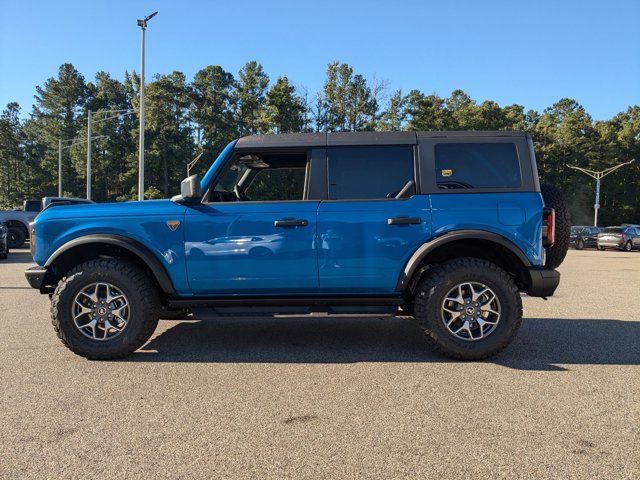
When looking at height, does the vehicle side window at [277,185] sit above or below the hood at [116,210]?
above

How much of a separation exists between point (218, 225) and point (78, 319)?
1581 mm

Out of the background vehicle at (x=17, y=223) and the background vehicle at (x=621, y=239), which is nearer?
the background vehicle at (x=17, y=223)

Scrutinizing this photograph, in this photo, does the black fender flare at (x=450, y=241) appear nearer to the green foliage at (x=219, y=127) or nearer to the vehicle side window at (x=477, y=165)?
the vehicle side window at (x=477, y=165)

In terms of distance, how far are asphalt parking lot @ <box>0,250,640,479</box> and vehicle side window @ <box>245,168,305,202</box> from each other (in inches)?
61.0

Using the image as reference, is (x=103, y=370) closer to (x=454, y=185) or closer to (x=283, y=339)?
(x=283, y=339)

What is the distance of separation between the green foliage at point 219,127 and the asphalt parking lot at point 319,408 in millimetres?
40152

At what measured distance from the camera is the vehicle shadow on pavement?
458 centimetres

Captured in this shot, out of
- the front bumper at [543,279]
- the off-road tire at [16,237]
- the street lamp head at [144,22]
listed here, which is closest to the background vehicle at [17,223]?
the off-road tire at [16,237]

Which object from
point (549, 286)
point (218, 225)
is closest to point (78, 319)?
point (218, 225)

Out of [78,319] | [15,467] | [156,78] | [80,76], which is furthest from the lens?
[80,76]

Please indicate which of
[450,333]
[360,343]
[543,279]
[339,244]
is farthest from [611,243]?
[339,244]

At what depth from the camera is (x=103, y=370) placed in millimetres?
4211

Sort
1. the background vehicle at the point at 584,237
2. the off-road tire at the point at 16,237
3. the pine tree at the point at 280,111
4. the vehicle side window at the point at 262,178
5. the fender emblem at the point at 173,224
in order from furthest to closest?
the pine tree at the point at 280,111
the background vehicle at the point at 584,237
the off-road tire at the point at 16,237
the vehicle side window at the point at 262,178
the fender emblem at the point at 173,224

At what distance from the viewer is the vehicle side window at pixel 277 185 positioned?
4684mm
